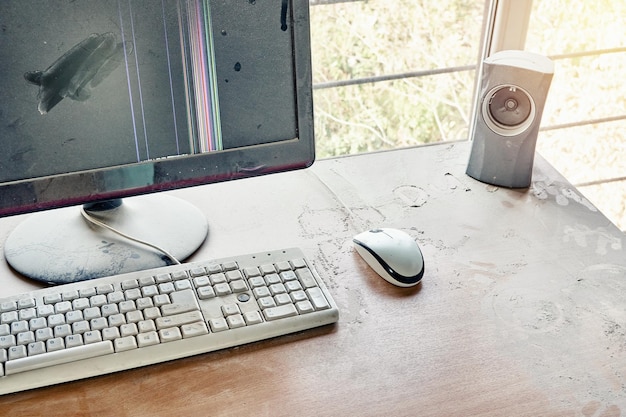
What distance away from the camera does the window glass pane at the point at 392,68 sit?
218cm

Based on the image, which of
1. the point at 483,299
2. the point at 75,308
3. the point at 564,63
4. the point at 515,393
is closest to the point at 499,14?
the point at 564,63

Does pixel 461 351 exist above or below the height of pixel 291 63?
below

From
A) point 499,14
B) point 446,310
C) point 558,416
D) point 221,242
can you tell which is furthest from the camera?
point 499,14

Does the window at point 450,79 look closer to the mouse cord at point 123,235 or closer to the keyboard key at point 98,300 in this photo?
the mouse cord at point 123,235

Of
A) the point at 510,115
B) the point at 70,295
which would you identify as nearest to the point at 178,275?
the point at 70,295

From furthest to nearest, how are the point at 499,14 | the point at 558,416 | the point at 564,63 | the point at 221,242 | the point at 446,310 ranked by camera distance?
the point at 564,63 → the point at 499,14 → the point at 221,242 → the point at 446,310 → the point at 558,416

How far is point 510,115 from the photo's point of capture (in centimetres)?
101

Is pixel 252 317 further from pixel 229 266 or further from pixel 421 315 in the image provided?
pixel 421 315

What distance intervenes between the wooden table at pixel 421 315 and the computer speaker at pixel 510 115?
37mm

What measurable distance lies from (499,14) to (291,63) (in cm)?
70

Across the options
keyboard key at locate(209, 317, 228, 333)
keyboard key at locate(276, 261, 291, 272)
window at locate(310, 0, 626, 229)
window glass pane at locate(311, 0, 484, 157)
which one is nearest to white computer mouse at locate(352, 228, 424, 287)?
keyboard key at locate(276, 261, 291, 272)

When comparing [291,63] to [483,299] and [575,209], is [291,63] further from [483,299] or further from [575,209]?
[575,209]

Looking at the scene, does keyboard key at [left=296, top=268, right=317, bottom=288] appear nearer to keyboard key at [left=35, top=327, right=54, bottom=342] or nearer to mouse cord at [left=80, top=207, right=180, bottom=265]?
mouse cord at [left=80, top=207, right=180, bottom=265]

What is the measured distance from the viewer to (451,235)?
92 cm
